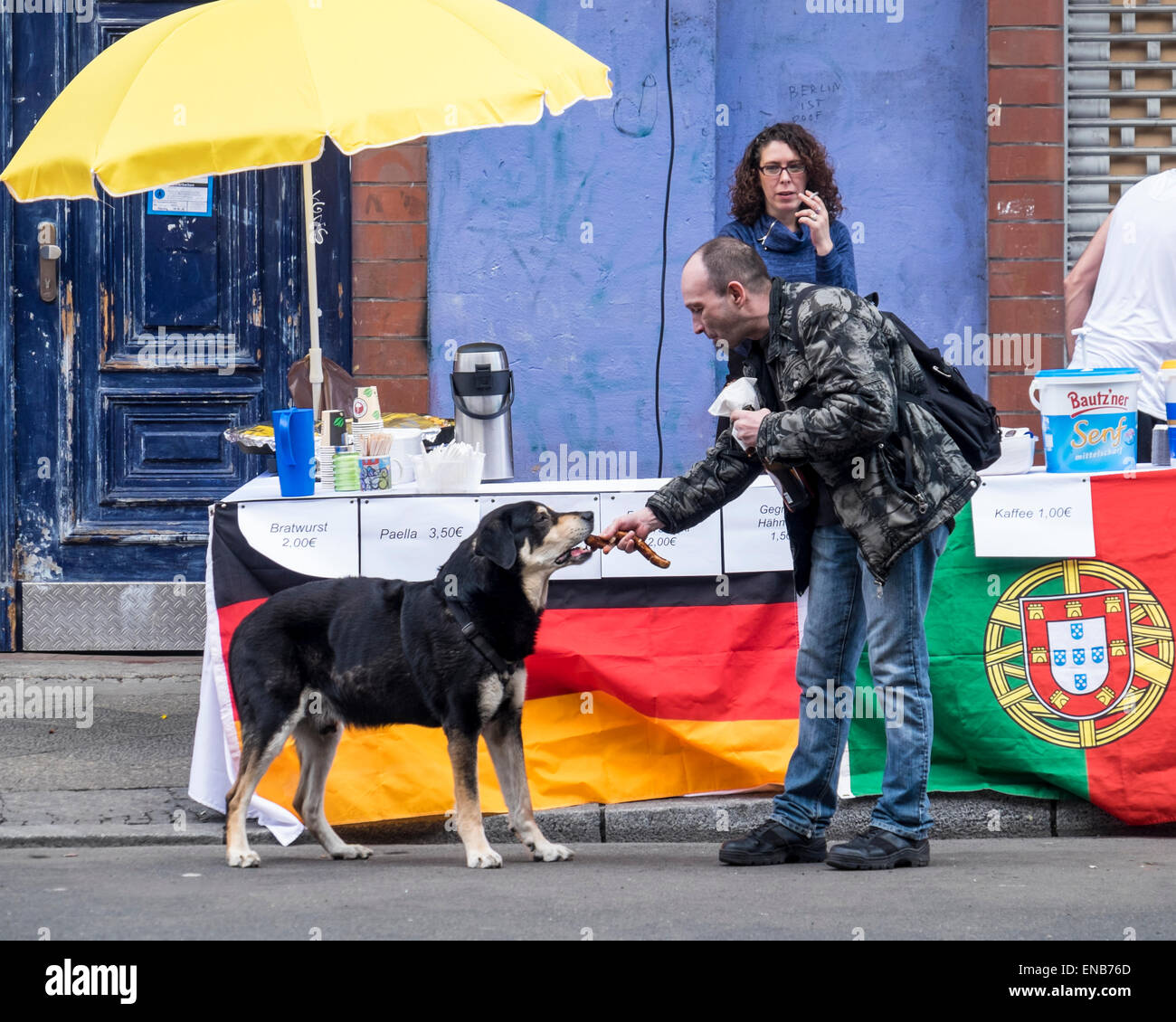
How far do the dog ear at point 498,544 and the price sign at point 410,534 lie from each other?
0.66 metres

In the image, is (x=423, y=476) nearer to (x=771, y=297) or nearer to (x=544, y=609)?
(x=544, y=609)

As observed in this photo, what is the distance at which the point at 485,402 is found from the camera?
6.18 metres

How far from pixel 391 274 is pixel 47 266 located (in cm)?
172

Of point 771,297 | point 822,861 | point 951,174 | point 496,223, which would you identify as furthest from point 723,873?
point 951,174

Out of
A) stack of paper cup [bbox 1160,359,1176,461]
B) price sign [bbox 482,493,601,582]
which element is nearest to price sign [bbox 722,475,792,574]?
price sign [bbox 482,493,601,582]

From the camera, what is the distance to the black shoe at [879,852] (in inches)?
193

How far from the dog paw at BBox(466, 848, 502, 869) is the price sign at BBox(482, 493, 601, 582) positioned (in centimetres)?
109

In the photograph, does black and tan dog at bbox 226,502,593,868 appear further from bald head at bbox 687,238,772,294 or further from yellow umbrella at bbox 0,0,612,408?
yellow umbrella at bbox 0,0,612,408

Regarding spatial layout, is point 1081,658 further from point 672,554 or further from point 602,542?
point 602,542

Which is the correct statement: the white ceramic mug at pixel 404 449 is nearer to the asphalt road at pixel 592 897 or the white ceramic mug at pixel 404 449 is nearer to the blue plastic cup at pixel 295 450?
the blue plastic cup at pixel 295 450

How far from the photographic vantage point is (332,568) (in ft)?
18.6

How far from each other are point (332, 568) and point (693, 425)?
2.93 m

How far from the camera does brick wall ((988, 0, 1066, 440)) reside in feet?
26.6

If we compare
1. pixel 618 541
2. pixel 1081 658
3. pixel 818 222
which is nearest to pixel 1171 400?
pixel 1081 658
